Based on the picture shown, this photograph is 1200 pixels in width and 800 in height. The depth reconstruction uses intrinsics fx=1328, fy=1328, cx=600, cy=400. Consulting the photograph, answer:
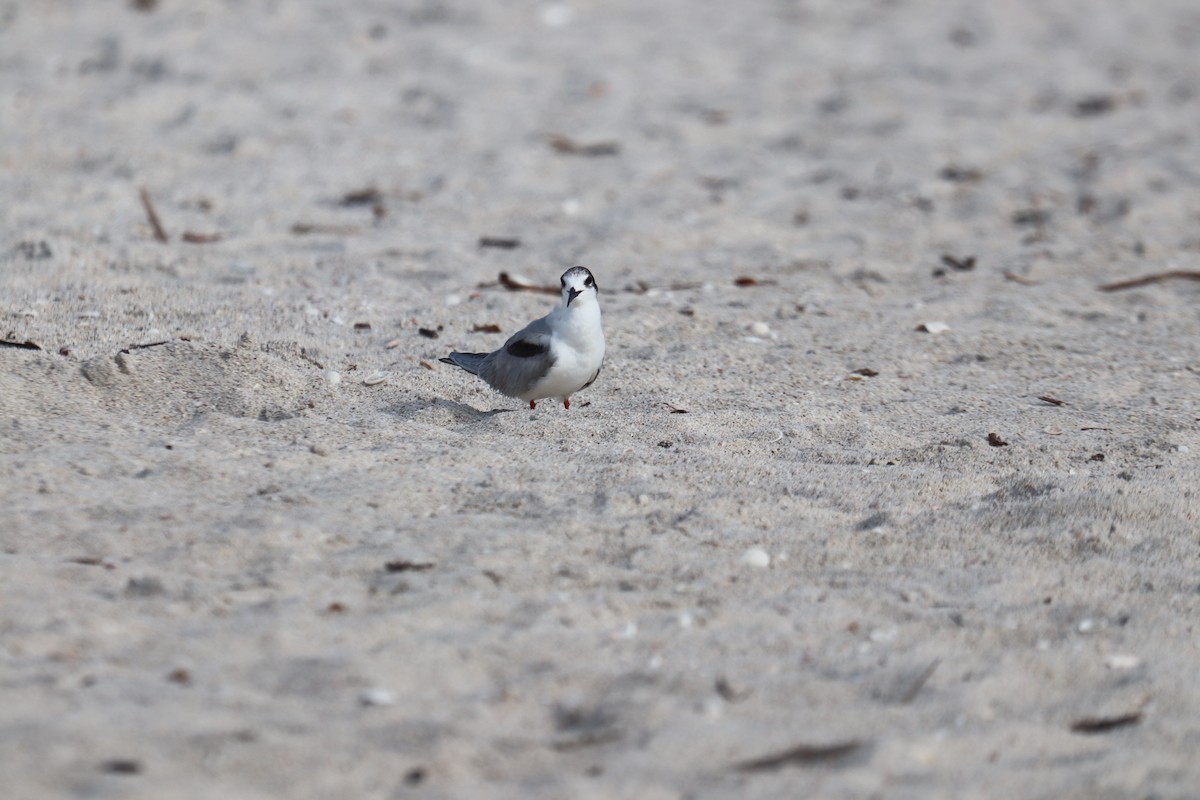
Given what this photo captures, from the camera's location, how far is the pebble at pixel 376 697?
2.69 meters

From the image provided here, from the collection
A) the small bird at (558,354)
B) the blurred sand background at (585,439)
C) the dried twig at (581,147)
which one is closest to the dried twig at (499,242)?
the blurred sand background at (585,439)

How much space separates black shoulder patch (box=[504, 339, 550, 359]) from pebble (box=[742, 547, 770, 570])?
3.75ft

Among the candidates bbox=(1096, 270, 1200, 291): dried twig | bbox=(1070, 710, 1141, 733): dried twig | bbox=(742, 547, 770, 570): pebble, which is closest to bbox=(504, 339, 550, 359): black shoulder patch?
bbox=(742, 547, 770, 570): pebble

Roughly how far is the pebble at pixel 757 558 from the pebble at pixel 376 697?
109 centimetres

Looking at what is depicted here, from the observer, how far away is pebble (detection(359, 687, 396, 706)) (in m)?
2.69

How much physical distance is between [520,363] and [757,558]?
1253mm

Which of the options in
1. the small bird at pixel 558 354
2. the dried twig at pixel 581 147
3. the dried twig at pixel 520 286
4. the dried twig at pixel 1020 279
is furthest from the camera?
the dried twig at pixel 581 147

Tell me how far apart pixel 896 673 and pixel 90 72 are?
23.5 ft

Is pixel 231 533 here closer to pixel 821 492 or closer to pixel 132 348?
pixel 132 348

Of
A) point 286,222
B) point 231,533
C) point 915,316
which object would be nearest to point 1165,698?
point 231,533

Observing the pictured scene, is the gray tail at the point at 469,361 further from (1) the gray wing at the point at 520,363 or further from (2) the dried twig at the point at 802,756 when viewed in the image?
(2) the dried twig at the point at 802,756

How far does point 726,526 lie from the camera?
3.62 meters

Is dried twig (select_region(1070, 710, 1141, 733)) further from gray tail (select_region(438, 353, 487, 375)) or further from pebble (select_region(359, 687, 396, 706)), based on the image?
gray tail (select_region(438, 353, 487, 375))

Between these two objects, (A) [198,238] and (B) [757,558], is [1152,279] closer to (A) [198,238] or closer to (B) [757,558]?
(B) [757,558]
